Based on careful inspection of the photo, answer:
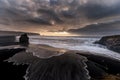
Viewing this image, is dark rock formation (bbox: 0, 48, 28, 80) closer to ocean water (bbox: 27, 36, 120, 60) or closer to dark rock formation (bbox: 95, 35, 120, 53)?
ocean water (bbox: 27, 36, 120, 60)

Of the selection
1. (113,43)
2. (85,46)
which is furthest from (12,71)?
(113,43)

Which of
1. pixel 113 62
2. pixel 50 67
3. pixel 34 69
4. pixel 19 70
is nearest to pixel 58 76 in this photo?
pixel 50 67

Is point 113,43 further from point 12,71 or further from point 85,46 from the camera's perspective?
point 12,71

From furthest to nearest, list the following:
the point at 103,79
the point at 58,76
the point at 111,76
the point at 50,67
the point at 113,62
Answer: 1. the point at 113,62
2. the point at 111,76
3. the point at 103,79
4. the point at 50,67
5. the point at 58,76

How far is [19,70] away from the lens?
24.6 ft

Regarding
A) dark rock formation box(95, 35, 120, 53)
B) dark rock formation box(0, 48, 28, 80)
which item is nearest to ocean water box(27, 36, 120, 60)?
dark rock formation box(95, 35, 120, 53)

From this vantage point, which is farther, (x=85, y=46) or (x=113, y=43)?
(x=113, y=43)

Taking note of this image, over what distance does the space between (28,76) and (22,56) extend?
1.83m

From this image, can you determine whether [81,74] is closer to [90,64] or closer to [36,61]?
[90,64]

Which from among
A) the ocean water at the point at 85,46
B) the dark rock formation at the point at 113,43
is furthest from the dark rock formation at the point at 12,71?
the dark rock formation at the point at 113,43

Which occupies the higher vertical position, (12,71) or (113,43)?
(12,71)

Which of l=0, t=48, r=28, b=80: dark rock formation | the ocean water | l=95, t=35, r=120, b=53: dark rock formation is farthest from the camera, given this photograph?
l=95, t=35, r=120, b=53: dark rock formation

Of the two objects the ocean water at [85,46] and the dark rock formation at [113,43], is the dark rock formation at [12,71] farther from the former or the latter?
the dark rock formation at [113,43]

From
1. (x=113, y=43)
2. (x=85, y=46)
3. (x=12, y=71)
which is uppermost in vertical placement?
(x=12, y=71)
